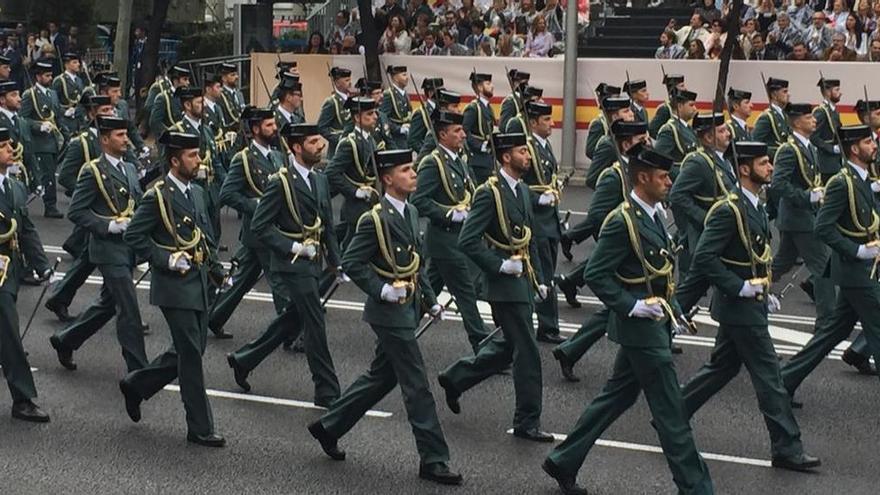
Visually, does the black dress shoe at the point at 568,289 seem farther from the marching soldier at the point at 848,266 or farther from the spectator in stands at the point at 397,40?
the spectator in stands at the point at 397,40

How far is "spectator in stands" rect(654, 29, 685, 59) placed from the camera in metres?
24.4

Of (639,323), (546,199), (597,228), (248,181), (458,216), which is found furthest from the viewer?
(546,199)

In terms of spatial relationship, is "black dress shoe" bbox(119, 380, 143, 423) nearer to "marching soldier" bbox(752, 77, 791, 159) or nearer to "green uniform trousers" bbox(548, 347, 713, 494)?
"green uniform trousers" bbox(548, 347, 713, 494)

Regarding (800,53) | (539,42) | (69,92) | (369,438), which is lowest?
(369,438)

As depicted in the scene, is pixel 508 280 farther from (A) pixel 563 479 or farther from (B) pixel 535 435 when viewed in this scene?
(A) pixel 563 479

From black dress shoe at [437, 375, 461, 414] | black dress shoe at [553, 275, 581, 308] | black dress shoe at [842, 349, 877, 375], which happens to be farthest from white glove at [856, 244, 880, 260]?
black dress shoe at [553, 275, 581, 308]

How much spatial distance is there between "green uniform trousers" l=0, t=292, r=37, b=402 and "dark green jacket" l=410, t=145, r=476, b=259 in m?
3.19

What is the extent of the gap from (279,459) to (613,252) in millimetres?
2358

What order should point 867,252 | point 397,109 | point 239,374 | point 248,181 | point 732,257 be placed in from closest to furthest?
1. point 732,257
2. point 867,252
3. point 239,374
4. point 248,181
5. point 397,109

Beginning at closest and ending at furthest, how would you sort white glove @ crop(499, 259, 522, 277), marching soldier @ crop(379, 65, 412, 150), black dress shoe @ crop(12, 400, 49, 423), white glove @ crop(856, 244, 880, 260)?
white glove @ crop(499, 259, 522, 277), black dress shoe @ crop(12, 400, 49, 423), white glove @ crop(856, 244, 880, 260), marching soldier @ crop(379, 65, 412, 150)

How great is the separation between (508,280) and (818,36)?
47.4 ft

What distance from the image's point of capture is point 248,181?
13.4 meters

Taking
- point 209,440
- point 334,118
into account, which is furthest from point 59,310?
point 334,118

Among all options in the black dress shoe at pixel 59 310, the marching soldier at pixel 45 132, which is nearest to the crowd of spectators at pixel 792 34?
the marching soldier at pixel 45 132
